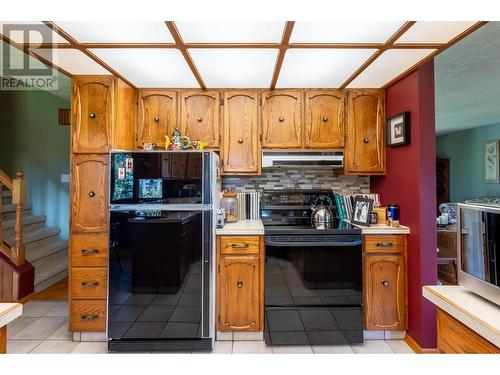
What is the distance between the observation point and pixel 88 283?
91.0 inches

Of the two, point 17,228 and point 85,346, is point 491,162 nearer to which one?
point 85,346

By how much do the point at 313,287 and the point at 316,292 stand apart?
5 cm

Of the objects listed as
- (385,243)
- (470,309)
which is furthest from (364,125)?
(470,309)

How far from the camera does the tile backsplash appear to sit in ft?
9.84

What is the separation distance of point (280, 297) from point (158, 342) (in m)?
1.02

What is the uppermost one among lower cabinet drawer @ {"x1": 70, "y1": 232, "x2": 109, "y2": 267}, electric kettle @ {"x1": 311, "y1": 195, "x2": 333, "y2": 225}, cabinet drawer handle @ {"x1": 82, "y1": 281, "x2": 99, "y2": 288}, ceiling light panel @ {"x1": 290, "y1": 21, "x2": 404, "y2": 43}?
ceiling light panel @ {"x1": 290, "y1": 21, "x2": 404, "y2": 43}

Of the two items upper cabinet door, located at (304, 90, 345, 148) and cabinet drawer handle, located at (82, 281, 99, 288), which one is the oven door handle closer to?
upper cabinet door, located at (304, 90, 345, 148)

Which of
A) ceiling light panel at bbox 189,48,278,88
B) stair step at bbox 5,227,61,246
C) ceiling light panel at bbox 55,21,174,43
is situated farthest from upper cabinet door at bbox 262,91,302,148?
stair step at bbox 5,227,61,246

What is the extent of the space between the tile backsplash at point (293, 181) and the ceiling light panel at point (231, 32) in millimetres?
1473

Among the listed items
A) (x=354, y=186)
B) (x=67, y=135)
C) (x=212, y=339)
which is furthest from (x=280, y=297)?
(x=67, y=135)

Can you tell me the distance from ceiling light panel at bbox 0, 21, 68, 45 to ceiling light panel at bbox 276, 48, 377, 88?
148 centimetres

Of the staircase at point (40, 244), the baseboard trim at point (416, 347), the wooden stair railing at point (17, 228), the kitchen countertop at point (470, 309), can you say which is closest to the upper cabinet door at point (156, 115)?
the wooden stair railing at point (17, 228)
